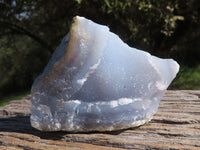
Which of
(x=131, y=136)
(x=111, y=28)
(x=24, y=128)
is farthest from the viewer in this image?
(x=111, y=28)

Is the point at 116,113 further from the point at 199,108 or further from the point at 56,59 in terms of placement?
the point at 199,108

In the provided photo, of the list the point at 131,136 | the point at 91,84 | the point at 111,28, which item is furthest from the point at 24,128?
the point at 111,28

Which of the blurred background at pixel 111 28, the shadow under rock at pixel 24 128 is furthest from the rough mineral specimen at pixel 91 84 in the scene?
the blurred background at pixel 111 28

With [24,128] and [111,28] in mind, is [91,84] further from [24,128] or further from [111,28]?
[111,28]

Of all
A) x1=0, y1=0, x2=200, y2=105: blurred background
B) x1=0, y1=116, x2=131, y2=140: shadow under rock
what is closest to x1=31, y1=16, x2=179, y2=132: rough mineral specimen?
x1=0, y1=116, x2=131, y2=140: shadow under rock

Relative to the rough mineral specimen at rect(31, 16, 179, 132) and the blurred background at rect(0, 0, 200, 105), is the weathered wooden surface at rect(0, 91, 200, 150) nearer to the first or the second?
the rough mineral specimen at rect(31, 16, 179, 132)

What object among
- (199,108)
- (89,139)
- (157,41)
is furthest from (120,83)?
(157,41)

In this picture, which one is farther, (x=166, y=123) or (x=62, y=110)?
(x=166, y=123)
